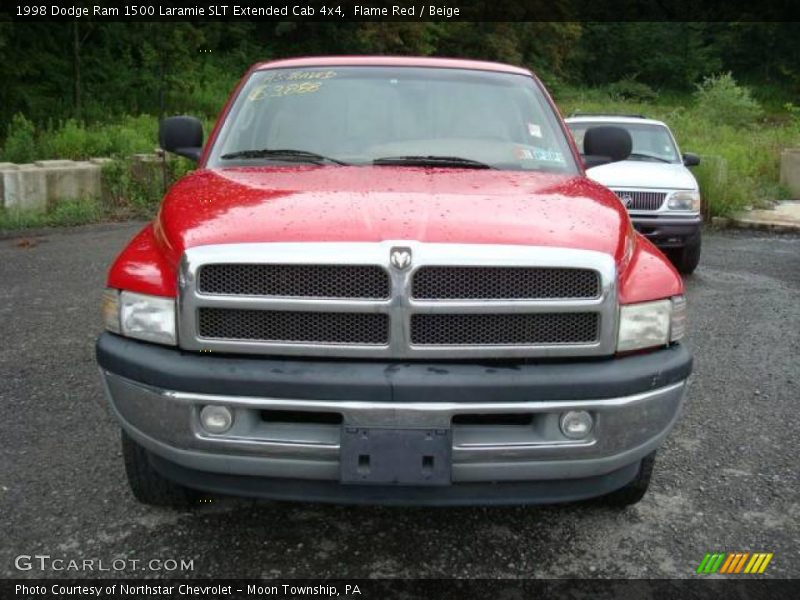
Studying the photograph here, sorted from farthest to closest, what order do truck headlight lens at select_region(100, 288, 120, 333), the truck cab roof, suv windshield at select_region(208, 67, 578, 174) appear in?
the truck cab roof < suv windshield at select_region(208, 67, 578, 174) < truck headlight lens at select_region(100, 288, 120, 333)

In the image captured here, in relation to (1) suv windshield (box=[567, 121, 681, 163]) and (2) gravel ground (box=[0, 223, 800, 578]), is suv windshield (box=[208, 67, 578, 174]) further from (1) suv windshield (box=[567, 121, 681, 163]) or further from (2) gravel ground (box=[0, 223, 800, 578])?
(1) suv windshield (box=[567, 121, 681, 163])

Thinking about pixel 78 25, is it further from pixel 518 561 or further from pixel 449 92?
pixel 518 561

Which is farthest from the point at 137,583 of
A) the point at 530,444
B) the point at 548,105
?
the point at 548,105

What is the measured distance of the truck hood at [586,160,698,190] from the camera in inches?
326

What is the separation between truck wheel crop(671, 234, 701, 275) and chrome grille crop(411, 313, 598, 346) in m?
6.16

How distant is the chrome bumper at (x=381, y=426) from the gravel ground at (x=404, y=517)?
0.49 metres

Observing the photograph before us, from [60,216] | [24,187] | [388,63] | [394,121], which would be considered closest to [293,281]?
[394,121]

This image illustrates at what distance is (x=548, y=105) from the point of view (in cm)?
409

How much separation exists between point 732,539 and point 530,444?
3.62ft

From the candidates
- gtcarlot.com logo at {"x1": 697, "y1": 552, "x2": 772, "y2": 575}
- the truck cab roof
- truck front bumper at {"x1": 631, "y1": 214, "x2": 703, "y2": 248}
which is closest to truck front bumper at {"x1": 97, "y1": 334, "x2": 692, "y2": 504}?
gtcarlot.com logo at {"x1": 697, "y1": 552, "x2": 772, "y2": 575}

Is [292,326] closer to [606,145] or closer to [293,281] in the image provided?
[293,281]

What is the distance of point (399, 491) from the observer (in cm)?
254

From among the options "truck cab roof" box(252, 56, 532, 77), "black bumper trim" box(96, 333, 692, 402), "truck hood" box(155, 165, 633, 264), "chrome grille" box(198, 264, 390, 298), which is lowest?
"black bumper trim" box(96, 333, 692, 402)

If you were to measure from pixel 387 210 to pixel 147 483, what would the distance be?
4.49 feet
